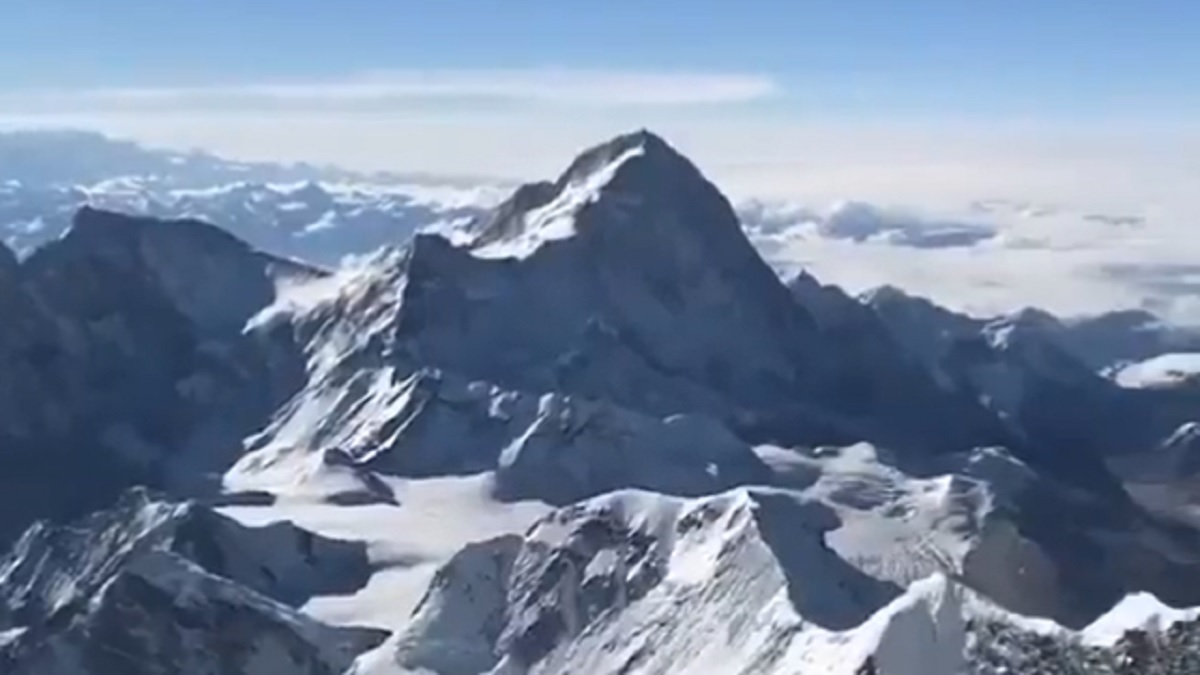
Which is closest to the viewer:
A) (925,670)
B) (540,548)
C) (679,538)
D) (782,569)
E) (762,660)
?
(925,670)

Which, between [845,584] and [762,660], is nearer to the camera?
[762,660]

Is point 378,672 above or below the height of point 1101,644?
below

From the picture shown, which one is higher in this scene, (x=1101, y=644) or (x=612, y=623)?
(x=1101, y=644)

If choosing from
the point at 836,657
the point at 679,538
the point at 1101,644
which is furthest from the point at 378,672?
the point at 1101,644

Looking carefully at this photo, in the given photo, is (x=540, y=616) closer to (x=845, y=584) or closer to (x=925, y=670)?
(x=845, y=584)

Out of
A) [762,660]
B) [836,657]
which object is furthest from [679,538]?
[836,657]

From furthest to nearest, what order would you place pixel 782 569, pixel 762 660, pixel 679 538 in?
pixel 679 538 < pixel 782 569 < pixel 762 660

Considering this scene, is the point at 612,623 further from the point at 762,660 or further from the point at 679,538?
the point at 762,660

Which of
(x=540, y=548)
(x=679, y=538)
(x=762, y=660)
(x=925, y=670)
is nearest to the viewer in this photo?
(x=925, y=670)

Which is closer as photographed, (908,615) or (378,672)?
(908,615)

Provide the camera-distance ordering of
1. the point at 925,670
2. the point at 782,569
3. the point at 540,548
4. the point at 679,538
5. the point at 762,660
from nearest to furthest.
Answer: the point at 925,670, the point at 762,660, the point at 782,569, the point at 679,538, the point at 540,548
